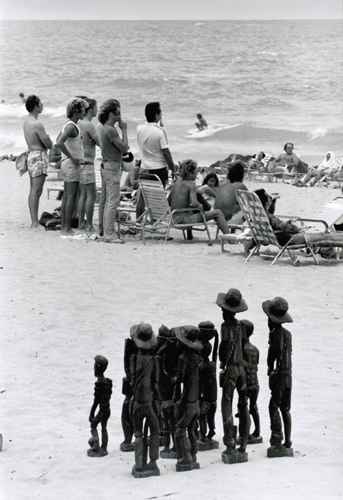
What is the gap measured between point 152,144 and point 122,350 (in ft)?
16.0

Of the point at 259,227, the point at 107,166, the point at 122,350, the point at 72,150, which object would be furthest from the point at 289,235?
the point at 122,350

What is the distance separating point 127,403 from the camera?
4.12 meters

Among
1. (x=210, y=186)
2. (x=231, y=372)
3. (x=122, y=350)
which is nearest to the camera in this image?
(x=231, y=372)

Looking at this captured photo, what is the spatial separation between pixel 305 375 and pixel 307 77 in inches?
2319

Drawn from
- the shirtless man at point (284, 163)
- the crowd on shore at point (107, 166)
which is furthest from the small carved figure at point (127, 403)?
the shirtless man at point (284, 163)

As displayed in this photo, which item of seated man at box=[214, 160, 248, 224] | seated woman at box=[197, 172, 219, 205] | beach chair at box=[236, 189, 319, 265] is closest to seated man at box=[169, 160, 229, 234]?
seated man at box=[214, 160, 248, 224]

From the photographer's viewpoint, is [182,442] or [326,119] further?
[326,119]

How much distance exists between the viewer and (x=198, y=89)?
5972cm

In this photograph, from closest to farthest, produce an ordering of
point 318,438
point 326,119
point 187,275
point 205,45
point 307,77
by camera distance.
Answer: point 318,438, point 187,275, point 326,119, point 307,77, point 205,45

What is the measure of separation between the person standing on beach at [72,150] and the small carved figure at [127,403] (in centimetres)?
650

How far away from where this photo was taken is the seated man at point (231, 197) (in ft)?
34.6

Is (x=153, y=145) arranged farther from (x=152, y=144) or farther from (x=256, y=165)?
(x=256, y=165)

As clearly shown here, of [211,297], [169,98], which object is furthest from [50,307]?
[169,98]

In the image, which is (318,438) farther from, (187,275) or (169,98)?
(169,98)
